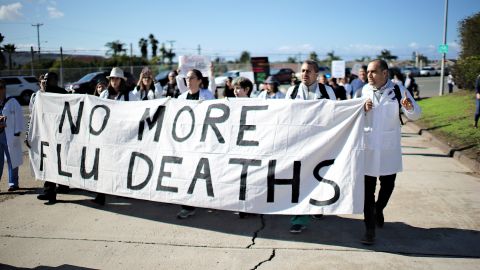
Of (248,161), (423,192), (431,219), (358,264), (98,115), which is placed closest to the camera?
(358,264)

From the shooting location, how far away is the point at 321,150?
4.64 metres

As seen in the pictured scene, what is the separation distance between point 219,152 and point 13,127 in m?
4.10

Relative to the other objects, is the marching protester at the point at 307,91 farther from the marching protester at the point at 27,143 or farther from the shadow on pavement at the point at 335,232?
the marching protester at the point at 27,143

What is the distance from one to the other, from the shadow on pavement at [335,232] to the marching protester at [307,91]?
141 mm

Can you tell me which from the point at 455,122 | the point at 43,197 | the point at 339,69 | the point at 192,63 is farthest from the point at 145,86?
the point at 455,122

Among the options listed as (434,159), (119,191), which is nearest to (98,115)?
(119,191)

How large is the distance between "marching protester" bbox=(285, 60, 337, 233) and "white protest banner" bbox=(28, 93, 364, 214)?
32 centimetres

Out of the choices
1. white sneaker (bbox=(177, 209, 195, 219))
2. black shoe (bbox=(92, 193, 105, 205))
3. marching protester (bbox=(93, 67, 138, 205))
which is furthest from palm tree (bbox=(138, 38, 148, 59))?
white sneaker (bbox=(177, 209, 195, 219))

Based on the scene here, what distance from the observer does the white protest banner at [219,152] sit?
4.59 meters

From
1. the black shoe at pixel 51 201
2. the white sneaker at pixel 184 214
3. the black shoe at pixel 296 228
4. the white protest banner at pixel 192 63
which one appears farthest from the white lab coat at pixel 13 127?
the black shoe at pixel 296 228

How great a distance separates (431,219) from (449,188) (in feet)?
5.82

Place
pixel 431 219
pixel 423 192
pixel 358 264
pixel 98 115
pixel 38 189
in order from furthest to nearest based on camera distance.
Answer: pixel 38 189, pixel 423 192, pixel 98 115, pixel 431 219, pixel 358 264

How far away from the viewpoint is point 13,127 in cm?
699

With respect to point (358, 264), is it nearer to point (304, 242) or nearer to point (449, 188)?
point (304, 242)
